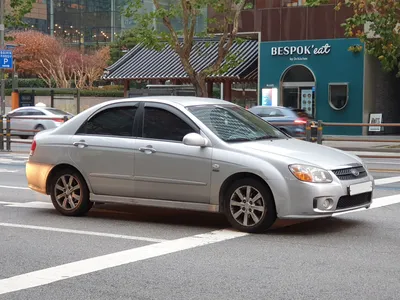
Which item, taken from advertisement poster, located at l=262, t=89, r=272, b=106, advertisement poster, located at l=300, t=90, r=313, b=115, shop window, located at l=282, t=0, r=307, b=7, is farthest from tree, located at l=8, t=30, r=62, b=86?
advertisement poster, located at l=300, t=90, r=313, b=115

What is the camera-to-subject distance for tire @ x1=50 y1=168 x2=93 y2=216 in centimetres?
1061

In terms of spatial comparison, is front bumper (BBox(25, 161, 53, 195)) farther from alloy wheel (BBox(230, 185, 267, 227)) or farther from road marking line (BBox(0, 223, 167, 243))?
alloy wheel (BBox(230, 185, 267, 227))

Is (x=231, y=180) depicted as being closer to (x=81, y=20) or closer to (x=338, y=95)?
(x=338, y=95)

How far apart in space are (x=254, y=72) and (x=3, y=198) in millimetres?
27355

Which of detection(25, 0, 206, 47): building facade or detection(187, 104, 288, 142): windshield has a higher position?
detection(25, 0, 206, 47): building facade

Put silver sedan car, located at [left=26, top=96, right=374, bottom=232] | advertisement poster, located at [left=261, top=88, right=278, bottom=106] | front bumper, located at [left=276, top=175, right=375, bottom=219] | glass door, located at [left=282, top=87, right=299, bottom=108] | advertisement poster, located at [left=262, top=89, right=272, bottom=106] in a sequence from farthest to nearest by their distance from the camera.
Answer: advertisement poster, located at [left=262, top=89, right=272, bottom=106] < advertisement poster, located at [left=261, top=88, right=278, bottom=106] < glass door, located at [left=282, top=87, right=299, bottom=108] < silver sedan car, located at [left=26, top=96, right=374, bottom=232] < front bumper, located at [left=276, top=175, right=375, bottom=219]

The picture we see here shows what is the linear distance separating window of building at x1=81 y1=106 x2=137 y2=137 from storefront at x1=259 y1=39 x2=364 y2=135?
24250 millimetres

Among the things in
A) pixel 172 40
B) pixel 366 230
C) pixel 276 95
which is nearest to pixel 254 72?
pixel 276 95

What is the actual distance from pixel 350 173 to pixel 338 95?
27.3m

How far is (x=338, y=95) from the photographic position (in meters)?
36.2

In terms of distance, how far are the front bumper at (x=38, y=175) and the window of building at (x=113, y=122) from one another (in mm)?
774

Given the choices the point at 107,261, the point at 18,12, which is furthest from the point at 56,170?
the point at 18,12

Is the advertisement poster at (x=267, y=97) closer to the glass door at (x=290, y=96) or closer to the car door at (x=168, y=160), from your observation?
the glass door at (x=290, y=96)

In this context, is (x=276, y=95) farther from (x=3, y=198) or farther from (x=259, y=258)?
(x=259, y=258)
